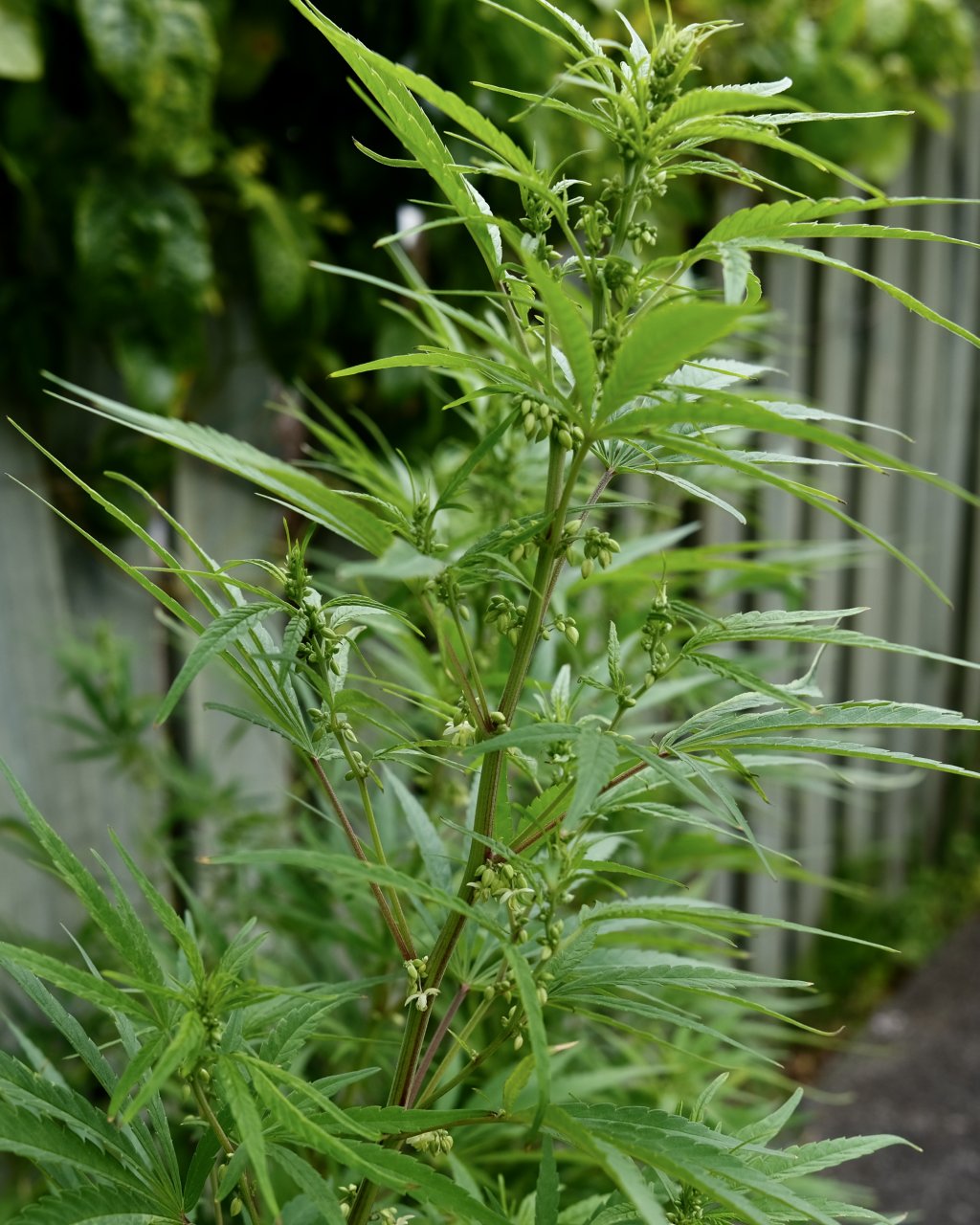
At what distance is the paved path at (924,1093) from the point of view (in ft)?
6.38

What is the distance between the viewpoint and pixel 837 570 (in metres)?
2.44

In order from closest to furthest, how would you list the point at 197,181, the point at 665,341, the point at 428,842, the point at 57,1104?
the point at 665,341
the point at 57,1104
the point at 428,842
the point at 197,181

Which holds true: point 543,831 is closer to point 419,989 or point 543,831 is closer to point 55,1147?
point 419,989

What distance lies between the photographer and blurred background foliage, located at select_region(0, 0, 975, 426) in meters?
1.18

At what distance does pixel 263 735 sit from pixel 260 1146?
3.76 ft

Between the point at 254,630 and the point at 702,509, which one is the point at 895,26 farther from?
the point at 254,630

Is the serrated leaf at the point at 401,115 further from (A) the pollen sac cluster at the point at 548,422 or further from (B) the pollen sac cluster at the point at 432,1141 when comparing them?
(B) the pollen sac cluster at the point at 432,1141

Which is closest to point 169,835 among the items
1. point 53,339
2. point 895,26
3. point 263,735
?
point 263,735

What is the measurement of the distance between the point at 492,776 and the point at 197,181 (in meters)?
1.06

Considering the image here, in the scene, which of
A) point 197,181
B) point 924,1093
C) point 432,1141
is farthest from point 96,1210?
point 924,1093

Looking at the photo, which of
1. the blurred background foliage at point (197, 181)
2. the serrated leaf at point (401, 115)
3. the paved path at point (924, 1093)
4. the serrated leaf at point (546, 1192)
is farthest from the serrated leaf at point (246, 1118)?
the paved path at point (924, 1093)

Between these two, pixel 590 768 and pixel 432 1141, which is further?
pixel 432 1141

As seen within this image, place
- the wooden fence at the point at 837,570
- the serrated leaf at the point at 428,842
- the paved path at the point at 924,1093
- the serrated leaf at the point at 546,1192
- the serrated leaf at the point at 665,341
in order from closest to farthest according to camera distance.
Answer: the serrated leaf at the point at 665,341
the serrated leaf at the point at 546,1192
the serrated leaf at the point at 428,842
the wooden fence at the point at 837,570
the paved path at the point at 924,1093

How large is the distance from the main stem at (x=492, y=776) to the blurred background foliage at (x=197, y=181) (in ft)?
2.78
